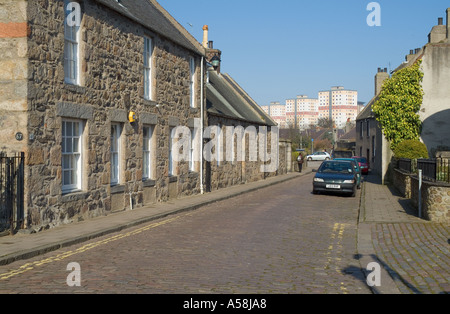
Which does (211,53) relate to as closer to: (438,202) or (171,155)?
(171,155)

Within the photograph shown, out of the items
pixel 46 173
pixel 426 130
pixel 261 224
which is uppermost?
pixel 426 130

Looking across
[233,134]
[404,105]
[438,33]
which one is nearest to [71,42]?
[233,134]

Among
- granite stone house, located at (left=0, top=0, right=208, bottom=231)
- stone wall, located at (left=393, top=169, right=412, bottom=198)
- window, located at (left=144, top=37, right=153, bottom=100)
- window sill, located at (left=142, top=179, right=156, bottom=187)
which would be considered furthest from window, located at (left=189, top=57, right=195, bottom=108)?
stone wall, located at (left=393, top=169, right=412, bottom=198)

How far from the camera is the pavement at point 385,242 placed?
23.0 feet

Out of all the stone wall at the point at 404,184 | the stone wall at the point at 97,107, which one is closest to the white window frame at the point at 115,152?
the stone wall at the point at 97,107

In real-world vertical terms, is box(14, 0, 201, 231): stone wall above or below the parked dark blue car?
above

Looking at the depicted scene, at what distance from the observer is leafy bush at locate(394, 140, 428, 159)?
2486cm

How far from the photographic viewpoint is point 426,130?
26.9m

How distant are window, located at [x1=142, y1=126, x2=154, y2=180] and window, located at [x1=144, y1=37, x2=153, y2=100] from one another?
1189mm

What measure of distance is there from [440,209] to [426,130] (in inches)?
610

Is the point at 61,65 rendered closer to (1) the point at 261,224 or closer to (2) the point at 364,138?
(1) the point at 261,224

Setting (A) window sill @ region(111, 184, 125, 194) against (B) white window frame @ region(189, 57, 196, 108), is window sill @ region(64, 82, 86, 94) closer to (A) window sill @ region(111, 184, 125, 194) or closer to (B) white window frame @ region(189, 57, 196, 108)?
(A) window sill @ region(111, 184, 125, 194)

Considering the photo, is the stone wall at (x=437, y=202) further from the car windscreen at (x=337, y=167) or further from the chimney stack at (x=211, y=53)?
the chimney stack at (x=211, y=53)
